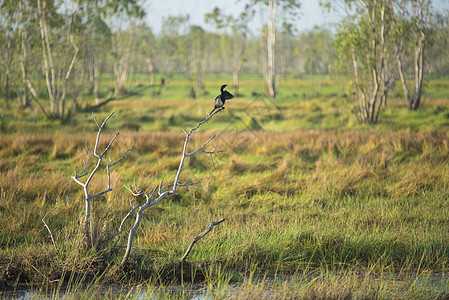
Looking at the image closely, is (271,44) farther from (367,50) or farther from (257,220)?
(257,220)

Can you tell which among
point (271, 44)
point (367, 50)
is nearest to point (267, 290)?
point (367, 50)

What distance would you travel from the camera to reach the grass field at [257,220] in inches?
126

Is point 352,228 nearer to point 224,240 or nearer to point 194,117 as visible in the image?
point 224,240

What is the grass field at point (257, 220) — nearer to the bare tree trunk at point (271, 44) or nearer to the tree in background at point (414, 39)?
the tree in background at point (414, 39)

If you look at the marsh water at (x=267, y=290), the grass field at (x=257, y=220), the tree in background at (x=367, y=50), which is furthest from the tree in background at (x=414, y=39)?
the marsh water at (x=267, y=290)

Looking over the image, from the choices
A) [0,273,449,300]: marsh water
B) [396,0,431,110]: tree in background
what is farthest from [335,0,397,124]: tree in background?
[0,273,449,300]: marsh water

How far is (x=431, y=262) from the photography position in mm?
3539

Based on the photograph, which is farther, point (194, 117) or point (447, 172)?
point (194, 117)

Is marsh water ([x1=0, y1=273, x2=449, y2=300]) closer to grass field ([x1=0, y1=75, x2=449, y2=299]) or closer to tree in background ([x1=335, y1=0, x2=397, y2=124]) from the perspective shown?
grass field ([x1=0, y1=75, x2=449, y2=299])

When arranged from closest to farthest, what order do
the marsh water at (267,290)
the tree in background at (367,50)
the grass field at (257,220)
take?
1. the marsh water at (267,290)
2. the grass field at (257,220)
3. the tree in background at (367,50)

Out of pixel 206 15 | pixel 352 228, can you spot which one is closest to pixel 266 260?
pixel 352 228

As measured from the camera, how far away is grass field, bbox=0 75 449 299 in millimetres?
3211

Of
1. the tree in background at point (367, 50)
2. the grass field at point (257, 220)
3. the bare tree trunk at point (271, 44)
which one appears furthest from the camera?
the bare tree trunk at point (271, 44)

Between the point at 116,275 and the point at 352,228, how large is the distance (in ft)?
7.02
